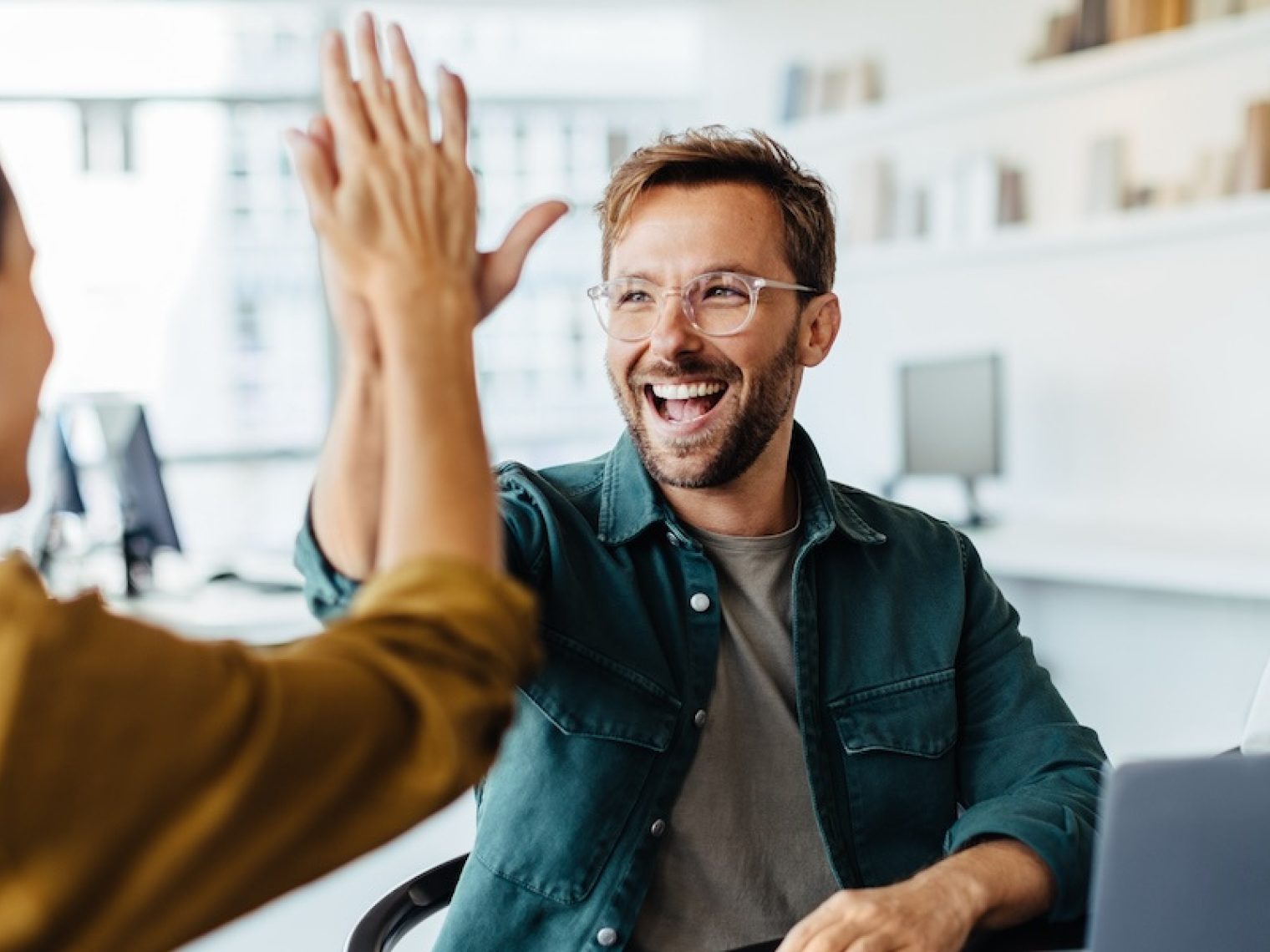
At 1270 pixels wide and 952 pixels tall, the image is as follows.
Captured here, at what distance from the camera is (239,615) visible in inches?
130

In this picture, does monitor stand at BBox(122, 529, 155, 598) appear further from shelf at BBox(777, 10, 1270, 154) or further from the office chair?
shelf at BBox(777, 10, 1270, 154)

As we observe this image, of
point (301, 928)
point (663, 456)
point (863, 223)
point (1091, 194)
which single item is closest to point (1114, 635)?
point (1091, 194)

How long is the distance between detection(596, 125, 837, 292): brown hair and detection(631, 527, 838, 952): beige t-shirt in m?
0.48

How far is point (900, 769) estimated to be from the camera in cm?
157

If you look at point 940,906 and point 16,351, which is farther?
point 940,906

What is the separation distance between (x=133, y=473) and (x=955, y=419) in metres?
2.57

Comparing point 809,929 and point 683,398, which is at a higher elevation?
point 683,398

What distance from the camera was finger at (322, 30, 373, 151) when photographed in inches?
28.4

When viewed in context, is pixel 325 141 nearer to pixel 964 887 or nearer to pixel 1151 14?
pixel 964 887

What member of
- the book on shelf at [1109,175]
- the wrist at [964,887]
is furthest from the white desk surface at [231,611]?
the book on shelf at [1109,175]

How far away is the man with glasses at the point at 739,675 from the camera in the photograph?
4.77ft

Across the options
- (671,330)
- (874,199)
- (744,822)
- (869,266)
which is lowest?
(744,822)

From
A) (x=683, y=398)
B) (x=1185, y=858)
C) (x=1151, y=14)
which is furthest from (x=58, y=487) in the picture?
(x=1185, y=858)

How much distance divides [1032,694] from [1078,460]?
3.19m
